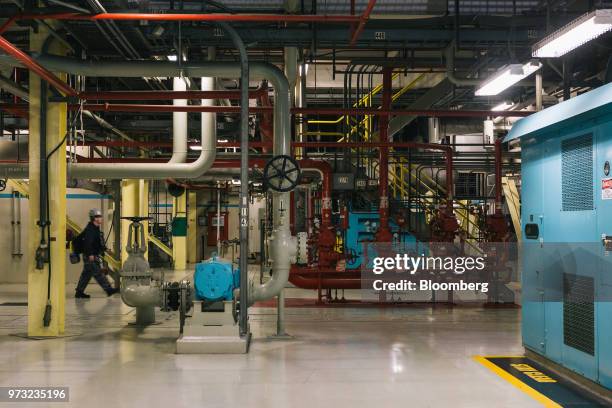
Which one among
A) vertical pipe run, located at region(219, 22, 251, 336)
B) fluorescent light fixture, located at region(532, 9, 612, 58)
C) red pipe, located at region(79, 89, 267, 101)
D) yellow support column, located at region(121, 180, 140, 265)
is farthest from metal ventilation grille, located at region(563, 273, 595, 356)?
yellow support column, located at region(121, 180, 140, 265)

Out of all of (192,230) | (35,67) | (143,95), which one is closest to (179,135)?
(143,95)

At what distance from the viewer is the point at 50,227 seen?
24.6ft

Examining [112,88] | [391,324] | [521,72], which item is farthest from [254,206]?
[521,72]

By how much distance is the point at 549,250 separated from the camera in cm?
588

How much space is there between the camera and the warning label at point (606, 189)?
186 inches

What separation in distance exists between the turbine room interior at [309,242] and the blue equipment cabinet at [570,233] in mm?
24

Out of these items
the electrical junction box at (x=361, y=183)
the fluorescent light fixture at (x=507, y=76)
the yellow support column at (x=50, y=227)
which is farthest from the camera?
the electrical junction box at (x=361, y=183)

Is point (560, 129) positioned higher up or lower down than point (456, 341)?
higher up

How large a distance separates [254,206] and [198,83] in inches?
473

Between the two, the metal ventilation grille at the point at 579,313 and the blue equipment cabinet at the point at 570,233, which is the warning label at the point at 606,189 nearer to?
the blue equipment cabinet at the point at 570,233

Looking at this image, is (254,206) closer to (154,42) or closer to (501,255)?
(501,255)

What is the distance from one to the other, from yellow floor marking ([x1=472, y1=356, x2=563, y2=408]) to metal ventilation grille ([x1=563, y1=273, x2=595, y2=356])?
23.7 inches

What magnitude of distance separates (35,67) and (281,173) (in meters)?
3.07

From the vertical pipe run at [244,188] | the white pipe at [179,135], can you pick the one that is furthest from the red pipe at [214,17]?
the white pipe at [179,135]
